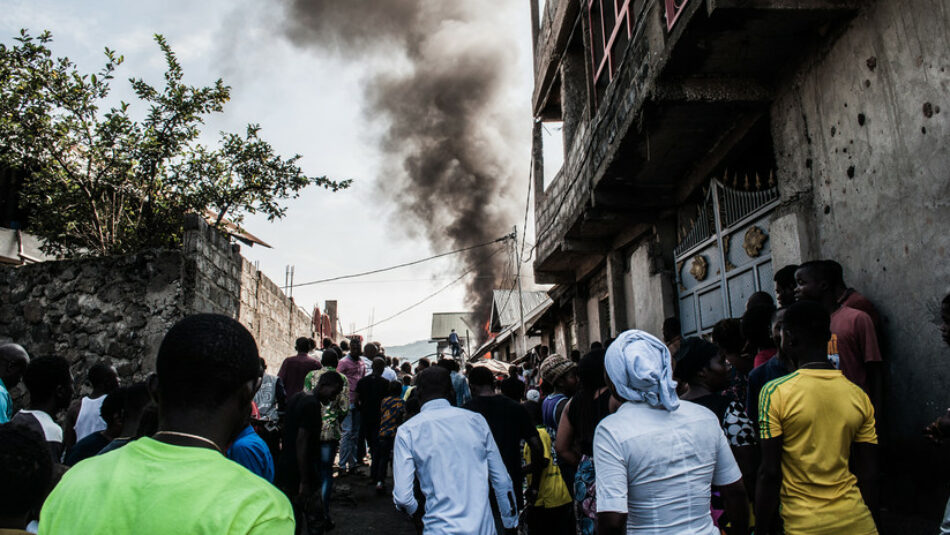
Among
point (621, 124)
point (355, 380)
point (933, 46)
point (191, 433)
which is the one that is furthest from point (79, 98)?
point (933, 46)

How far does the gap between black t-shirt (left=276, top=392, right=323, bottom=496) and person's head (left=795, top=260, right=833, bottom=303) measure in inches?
147

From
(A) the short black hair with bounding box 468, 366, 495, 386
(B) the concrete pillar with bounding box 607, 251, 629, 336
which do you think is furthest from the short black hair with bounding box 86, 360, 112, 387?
(B) the concrete pillar with bounding box 607, 251, 629, 336

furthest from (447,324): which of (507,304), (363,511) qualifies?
(363,511)

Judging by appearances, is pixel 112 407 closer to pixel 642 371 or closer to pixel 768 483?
pixel 642 371

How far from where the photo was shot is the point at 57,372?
3.53 metres

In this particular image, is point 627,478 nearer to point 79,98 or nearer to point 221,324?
point 221,324

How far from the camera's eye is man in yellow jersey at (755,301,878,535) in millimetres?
2574

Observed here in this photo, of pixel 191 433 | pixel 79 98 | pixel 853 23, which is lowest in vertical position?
pixel 191 433

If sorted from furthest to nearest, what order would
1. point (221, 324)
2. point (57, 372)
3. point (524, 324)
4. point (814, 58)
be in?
point (524, 324)
point (814, 58)
point (57, 372)
point (221, 324)

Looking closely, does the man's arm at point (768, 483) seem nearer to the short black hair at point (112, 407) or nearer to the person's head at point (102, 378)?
the short black hair at point (112, 407)

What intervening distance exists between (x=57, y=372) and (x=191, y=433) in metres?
2.88

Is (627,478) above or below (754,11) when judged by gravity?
below

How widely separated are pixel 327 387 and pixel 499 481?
3272 millimetres

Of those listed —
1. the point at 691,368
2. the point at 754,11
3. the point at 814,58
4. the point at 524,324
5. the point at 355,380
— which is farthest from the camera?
the point at 524,324
